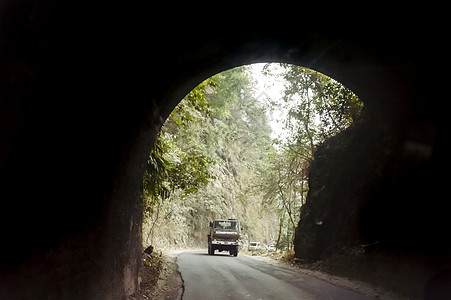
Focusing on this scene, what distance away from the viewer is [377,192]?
9.50 meters

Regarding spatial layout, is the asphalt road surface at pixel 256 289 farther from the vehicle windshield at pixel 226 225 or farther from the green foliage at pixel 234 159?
the vehicle windshield at pixel 226 225

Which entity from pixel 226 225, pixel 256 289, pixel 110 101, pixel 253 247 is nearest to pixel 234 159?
pixel 253 247

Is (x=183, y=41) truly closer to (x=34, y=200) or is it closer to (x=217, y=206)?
(x=34, y=200)

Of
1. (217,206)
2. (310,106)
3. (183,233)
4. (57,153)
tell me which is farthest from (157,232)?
(57,153)

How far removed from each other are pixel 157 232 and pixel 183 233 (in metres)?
7.16

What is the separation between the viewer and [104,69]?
4.16 m

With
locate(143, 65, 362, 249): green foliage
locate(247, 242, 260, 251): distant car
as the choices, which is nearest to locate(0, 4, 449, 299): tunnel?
locate(143, 65, 362, 249): green foliage

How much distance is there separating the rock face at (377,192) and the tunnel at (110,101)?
0.25ft

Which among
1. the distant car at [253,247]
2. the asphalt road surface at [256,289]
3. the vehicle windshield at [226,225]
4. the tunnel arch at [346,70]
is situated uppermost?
the tunnel arch at [346,70]

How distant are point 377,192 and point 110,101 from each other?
7.55 meters

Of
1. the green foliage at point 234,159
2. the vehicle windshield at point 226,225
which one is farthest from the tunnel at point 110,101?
the vehicle windshield at point 226,225

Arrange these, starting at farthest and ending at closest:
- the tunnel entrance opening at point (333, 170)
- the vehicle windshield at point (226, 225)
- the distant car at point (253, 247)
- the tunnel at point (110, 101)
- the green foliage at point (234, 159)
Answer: the distant car at point (253, 247), the vehicle windshield at point (226, 225), the green foliage at point (234, 159), the tunnel entrance opening at point (333, 170), the tunnel at point (110, 101)

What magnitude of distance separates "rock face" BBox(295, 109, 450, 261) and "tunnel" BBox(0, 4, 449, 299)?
8 cm

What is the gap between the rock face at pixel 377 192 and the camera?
6715mm
